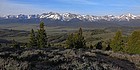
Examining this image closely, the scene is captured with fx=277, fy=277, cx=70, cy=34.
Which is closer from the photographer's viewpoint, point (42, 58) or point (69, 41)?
point (42, 58)

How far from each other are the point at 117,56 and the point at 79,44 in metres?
50.5

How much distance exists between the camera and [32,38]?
81750mm

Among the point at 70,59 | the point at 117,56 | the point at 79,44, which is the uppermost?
the point at 70,59

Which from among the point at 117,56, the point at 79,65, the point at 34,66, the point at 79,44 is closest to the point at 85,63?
the point at 79,65

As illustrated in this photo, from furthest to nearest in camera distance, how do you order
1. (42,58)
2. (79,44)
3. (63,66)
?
(79,44), (42,58), (63,66)

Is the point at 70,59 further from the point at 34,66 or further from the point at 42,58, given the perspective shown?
the point at 34,66

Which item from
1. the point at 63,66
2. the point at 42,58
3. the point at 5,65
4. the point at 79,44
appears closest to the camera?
the point at 5,65

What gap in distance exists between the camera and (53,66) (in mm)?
18344

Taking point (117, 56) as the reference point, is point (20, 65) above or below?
above

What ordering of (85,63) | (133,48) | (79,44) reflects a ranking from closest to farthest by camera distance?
(85,63), (133,48), (79,44)

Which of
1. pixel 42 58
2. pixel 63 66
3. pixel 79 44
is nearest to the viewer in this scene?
pixel 63 66

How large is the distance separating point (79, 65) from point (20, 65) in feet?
14.5

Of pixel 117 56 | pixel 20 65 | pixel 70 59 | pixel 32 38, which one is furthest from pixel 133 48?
pixel 20 65

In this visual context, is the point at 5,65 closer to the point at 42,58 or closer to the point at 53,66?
the point at 53,66
